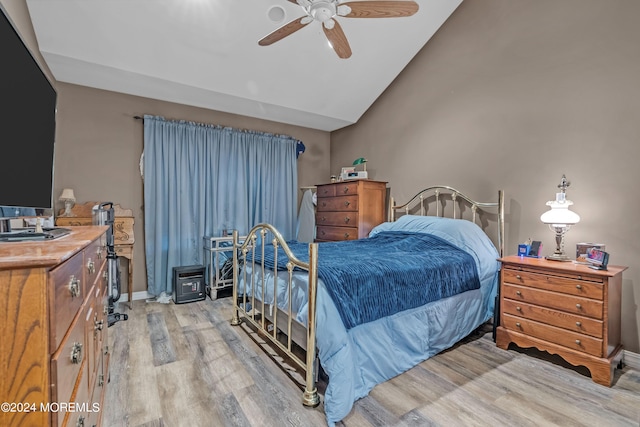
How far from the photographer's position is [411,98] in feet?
12.3

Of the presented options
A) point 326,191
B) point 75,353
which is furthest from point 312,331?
point 326,191

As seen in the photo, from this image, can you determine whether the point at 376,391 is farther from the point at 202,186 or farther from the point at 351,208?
the point at 202,186

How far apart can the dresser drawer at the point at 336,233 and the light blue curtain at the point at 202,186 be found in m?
0.60

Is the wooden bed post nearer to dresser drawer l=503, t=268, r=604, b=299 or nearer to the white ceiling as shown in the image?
dresser drawer l=503, t=268, r=604, b=299

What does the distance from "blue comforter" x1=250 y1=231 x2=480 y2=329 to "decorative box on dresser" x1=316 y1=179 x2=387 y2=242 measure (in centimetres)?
82

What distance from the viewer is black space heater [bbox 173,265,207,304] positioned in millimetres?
3434

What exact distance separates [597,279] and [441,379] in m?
1.21

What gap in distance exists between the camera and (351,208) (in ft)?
12.2

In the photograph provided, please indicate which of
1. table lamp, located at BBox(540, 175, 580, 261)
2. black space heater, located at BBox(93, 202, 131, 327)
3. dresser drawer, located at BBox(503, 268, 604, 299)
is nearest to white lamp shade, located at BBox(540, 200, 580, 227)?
table lamp, located at BBox(540, 175, 580, 261)

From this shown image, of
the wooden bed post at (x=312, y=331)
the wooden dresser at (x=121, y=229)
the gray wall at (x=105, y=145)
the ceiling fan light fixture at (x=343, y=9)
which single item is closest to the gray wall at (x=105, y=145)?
the gray wall at (x=105, y=145)

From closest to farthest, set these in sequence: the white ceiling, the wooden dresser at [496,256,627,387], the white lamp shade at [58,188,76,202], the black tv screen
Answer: the black tv screen
the wooden dresser at [496,256,627,387]
the white ceiling
the white lamp shade at [58,188,76,202]

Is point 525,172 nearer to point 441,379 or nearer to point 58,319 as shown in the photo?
point 441,379

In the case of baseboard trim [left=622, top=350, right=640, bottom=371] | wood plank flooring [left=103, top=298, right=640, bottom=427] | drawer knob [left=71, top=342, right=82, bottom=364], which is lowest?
wood plank flooring [left=103, top=298, right=640, bottom=427]

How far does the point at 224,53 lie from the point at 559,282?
3.54m
